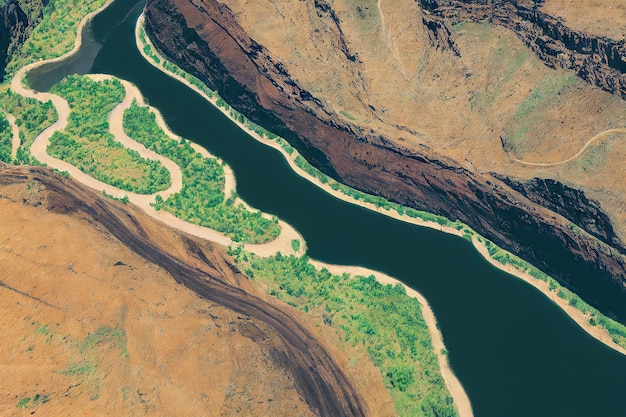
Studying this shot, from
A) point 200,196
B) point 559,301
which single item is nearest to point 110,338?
point 200,196

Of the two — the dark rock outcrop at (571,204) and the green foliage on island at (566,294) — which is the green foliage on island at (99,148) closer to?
the green foliage on island at (566,294)

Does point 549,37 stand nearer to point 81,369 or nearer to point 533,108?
point 533,108

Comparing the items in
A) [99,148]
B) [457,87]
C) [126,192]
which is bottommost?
[126,192]

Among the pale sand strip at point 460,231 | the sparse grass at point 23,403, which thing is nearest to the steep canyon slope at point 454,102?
the pale sand strip at point 460,231

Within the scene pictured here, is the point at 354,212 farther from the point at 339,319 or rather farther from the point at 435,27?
the point at 435,27

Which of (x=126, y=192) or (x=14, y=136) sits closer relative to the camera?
(x=126, y=192)

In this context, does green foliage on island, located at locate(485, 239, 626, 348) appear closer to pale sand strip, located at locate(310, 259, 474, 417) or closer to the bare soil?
the bare soil
